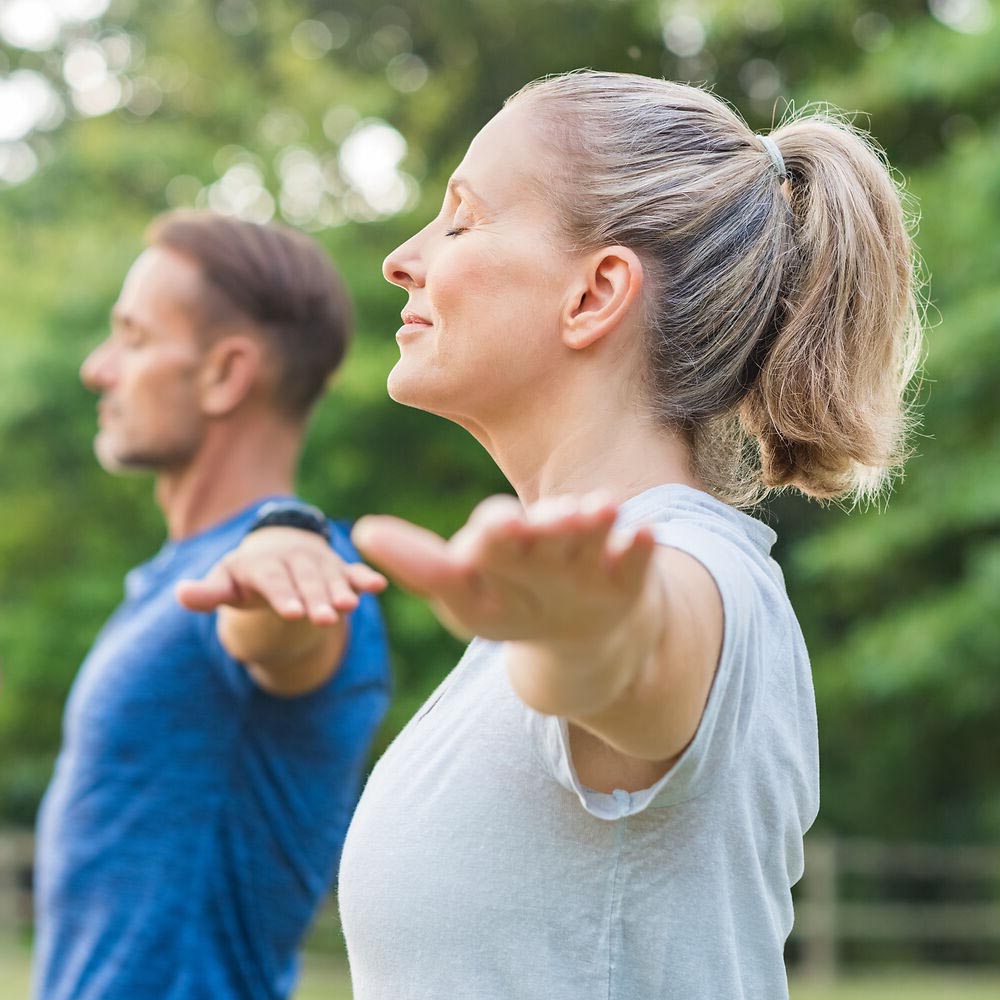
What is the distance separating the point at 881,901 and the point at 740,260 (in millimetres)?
12949

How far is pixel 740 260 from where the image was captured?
5.47 ft

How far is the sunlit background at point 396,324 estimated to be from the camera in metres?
9.71

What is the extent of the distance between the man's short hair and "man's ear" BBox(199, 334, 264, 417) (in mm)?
53

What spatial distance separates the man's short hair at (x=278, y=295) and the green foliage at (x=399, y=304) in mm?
6237

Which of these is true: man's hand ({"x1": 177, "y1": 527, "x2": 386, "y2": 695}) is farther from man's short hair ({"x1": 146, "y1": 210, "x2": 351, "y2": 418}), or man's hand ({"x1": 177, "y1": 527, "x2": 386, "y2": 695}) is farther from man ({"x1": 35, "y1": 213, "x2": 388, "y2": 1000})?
man's short hair ({"x1": 146, "y1": 210, "x2": 351, "y2": 418})

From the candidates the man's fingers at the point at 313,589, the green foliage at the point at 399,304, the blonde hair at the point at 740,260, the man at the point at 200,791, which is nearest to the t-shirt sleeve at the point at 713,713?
the blonde hair at the point at 740,260

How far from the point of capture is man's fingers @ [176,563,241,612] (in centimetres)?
190

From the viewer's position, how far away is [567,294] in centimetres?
160

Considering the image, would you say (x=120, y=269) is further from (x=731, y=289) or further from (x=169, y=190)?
(x=731, y=289)

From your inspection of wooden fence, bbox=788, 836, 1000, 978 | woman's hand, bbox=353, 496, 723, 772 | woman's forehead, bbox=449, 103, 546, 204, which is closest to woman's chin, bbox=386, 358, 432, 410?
woman's forehead, bbox=449, 103, 546, 204

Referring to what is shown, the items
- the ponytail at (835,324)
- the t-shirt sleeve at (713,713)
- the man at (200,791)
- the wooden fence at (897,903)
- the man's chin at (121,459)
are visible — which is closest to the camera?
the t-shirt sleeve at (713,713)

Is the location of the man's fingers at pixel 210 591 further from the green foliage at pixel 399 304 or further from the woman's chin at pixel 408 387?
the green foliage at pixel 399 304

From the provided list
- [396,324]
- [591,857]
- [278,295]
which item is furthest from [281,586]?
[396,324]

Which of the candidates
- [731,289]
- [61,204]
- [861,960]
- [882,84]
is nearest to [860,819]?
[861,960]
